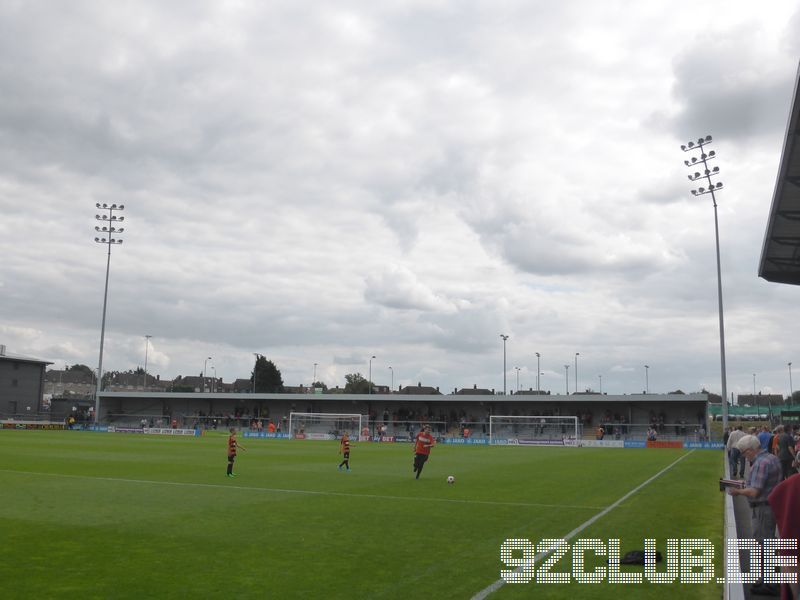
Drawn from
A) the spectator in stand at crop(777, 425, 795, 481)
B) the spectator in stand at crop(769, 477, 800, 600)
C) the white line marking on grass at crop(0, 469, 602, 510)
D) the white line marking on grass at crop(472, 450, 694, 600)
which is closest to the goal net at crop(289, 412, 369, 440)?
the white line marking on grass at crop(0, 469, 602, 510)

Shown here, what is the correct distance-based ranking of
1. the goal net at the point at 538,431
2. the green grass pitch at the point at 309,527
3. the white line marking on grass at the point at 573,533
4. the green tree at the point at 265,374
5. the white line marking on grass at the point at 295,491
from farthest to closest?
the green tree at the point at 265,374
the goal net at the point at 538,431
the white line marking on grass at the point at 295,491
the green grass pitch at the point at 309,527
the white line marking on grass at the point at 573,533

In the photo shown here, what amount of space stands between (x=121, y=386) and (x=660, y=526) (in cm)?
19591

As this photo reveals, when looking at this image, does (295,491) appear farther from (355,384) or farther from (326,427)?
(355,384)

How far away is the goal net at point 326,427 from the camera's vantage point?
66.9m

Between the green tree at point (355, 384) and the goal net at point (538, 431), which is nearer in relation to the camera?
the goal net at point (538, 431)

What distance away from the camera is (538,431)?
64.0m

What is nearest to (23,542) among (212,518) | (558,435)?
(212,518)

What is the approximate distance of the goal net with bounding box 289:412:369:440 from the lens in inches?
2633

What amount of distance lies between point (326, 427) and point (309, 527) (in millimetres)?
55112

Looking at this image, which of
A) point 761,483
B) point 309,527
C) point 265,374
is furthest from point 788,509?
point 265,374

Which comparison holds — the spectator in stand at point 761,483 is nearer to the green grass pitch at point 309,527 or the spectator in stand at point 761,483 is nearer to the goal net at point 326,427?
the green grass pitch at point 309,527

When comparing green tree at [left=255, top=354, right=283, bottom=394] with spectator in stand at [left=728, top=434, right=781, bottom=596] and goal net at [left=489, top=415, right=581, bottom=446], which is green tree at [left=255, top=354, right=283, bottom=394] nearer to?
goal net at [left=489, top=415, right=581, bottom=446]

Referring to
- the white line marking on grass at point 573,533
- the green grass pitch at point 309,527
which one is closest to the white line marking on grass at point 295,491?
the green grass pitch at point 309,527

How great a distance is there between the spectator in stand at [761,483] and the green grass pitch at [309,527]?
667 millimetres
